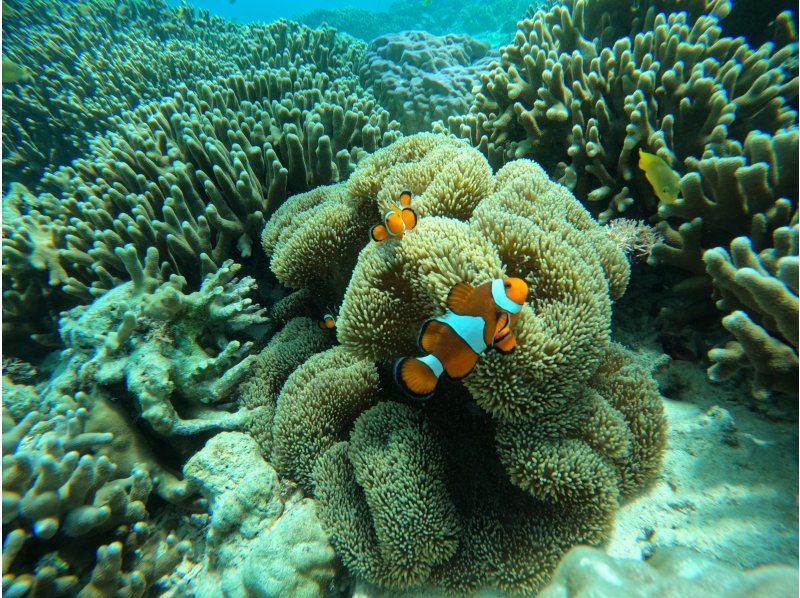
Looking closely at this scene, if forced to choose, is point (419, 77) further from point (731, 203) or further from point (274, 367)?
point (274, 367)

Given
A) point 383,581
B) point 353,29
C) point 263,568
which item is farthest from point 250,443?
point 353,29

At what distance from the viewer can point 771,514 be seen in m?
1.61

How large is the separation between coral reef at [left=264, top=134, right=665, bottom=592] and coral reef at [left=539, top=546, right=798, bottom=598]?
0.87ft

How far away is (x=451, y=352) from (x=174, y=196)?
3.00m

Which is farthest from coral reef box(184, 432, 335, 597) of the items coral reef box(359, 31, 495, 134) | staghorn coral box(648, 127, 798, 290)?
coral reef box(359, 31, 495, 134)

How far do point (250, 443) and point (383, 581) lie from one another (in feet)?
3.50

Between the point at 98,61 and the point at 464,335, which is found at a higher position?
the point at 98,61

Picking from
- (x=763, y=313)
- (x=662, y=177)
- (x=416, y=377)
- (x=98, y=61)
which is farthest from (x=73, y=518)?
(x=98, y=61)

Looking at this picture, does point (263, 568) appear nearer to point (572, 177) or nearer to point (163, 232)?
point (163, 232)

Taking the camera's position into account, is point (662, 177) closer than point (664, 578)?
No

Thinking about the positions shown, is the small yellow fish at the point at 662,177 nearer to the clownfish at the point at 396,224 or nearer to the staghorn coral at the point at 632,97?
the staghorn coral at the point at 632,97

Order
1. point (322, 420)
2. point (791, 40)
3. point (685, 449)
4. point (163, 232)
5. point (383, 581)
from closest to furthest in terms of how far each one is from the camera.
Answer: point (383, 581)
point (685, 449)
point (322, 420)
point (791, 40)
point (163, 232)

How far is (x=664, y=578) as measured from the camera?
53.4 inches

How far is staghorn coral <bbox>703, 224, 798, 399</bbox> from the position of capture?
5.46 ft
